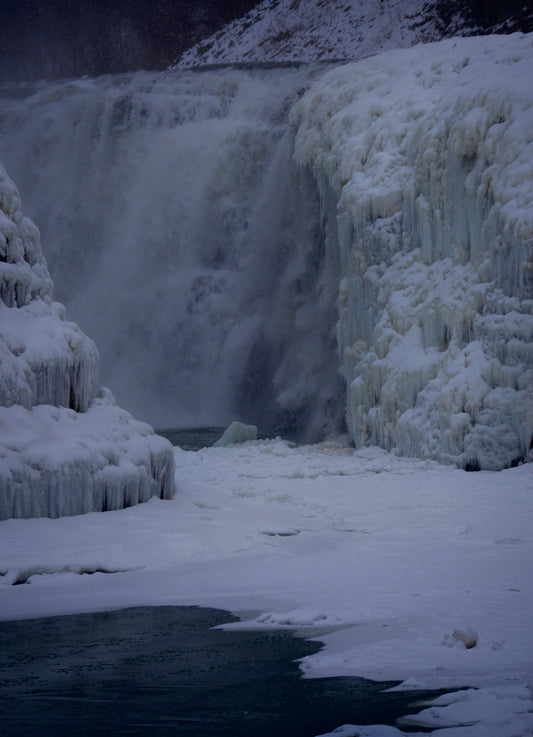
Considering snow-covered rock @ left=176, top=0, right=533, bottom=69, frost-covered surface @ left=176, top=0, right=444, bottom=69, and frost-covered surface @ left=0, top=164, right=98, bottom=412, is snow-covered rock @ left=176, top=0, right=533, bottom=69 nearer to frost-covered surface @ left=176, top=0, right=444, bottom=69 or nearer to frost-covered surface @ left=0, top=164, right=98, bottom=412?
frost-covered surface @ left=176, top=0, right=444, bottom=69

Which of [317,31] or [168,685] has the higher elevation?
[317,31]

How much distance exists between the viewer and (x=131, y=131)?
24375 mm

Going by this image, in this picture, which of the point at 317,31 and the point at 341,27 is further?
the point at 317,31

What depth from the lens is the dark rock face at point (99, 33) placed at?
39719mm

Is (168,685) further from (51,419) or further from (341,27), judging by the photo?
(341,27)

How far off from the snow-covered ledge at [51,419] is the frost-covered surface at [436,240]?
520cm

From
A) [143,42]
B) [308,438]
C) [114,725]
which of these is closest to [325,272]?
[308,438]

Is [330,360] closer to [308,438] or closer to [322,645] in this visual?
[308,438]

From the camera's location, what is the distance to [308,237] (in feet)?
64.8

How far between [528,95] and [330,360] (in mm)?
6868

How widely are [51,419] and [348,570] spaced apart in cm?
332

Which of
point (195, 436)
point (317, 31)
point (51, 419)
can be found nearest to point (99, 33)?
point (317, 31)

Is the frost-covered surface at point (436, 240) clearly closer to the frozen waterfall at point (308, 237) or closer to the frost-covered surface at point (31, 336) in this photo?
the frozen waterfall at point (308, 237)

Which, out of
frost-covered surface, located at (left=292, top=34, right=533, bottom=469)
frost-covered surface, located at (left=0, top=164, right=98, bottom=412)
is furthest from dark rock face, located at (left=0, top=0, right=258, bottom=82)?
frost-covered surface, located at (left=0, top=164, right=98, bottom=412)
